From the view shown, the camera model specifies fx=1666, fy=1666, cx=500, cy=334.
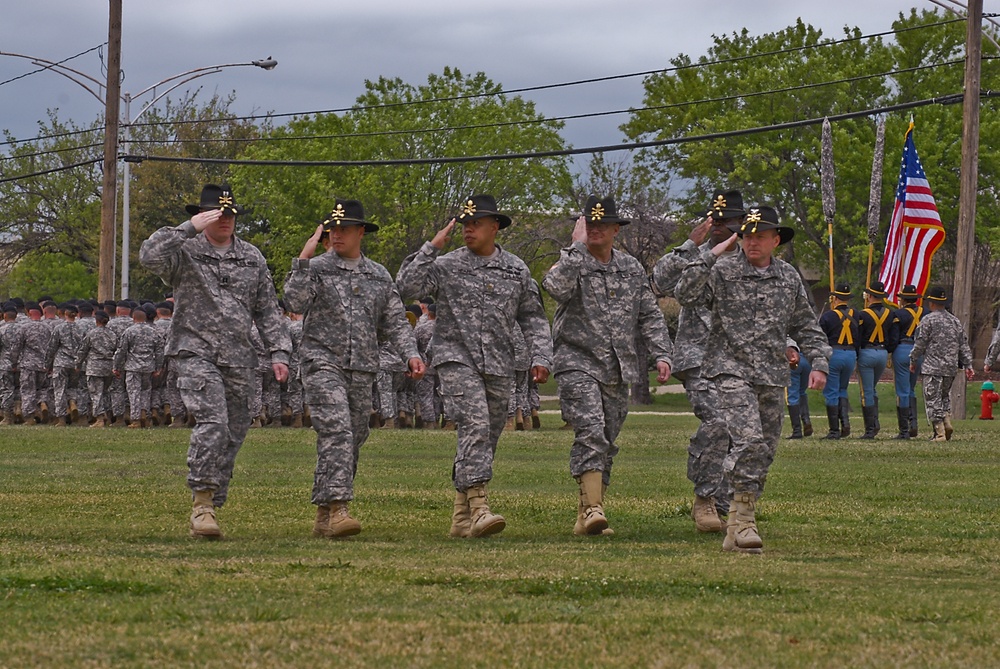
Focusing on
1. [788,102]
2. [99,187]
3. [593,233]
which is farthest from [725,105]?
[593,233]

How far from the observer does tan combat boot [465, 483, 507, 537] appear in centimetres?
1112

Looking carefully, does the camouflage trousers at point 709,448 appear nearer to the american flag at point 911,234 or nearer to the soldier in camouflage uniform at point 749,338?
the soldier in camouflage uniform at point 749,338

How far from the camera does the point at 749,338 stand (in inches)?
423

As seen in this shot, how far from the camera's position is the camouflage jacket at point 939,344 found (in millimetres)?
25625

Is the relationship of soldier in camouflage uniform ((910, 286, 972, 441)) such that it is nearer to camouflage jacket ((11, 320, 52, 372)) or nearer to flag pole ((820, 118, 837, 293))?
flag pole ((820, 118, 837, 293))

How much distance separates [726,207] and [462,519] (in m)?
2.90

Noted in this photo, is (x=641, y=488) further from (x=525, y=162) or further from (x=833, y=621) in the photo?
(x=525, y=162)

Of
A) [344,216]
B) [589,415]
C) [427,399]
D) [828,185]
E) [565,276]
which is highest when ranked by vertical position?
[828,185]

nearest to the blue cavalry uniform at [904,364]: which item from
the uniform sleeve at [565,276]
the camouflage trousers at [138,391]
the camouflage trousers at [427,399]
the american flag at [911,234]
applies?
the american flag at [911,234]

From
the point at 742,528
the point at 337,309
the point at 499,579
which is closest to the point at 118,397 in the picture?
the point at 337,309

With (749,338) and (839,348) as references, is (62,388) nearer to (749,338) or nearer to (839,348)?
(839,348)

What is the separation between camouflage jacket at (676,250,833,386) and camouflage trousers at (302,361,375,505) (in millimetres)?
2399

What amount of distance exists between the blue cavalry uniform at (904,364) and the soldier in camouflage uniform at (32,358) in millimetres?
15336

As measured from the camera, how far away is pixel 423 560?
9578mm
